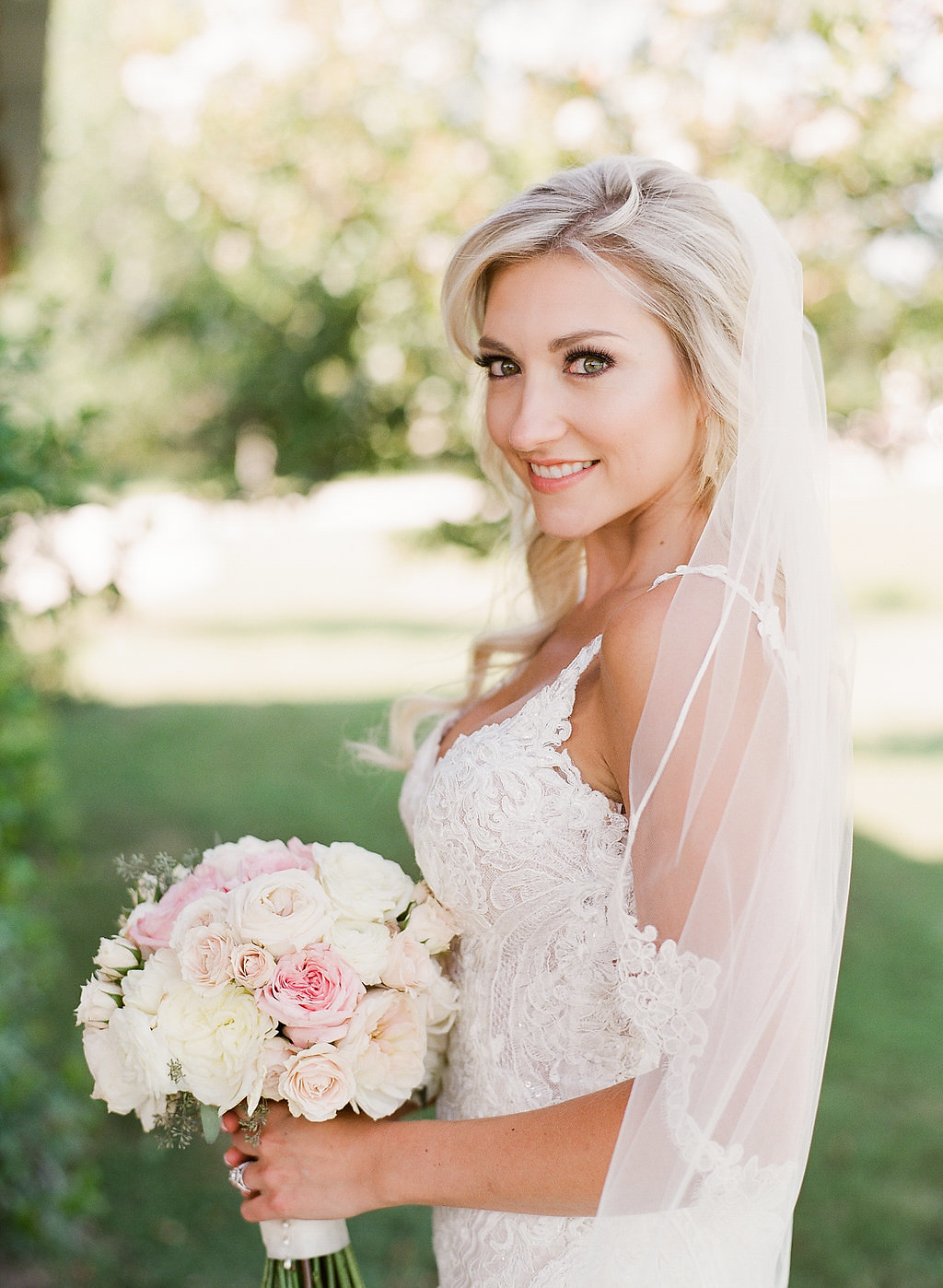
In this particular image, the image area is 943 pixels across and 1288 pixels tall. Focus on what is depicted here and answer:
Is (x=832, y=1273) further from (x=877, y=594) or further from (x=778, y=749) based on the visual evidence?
(x=877, y=594)

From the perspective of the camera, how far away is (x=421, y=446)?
4.72 meters

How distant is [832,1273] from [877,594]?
14.0m

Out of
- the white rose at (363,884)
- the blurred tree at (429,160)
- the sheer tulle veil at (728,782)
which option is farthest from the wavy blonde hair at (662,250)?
the blurred tree at (429,160)

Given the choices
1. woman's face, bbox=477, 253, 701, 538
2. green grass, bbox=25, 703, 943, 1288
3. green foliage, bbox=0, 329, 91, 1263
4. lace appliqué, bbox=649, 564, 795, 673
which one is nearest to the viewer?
lace appliqué, bbox=649, 564, 795, 673

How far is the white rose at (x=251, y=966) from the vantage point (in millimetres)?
1789

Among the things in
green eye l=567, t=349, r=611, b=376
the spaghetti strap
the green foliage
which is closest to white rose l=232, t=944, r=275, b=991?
the spaghetti strap

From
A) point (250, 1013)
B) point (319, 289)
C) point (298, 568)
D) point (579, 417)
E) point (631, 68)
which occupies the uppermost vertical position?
point (631, 68)

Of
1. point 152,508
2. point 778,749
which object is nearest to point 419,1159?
point 778,749

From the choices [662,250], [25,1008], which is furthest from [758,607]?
[25,1008]

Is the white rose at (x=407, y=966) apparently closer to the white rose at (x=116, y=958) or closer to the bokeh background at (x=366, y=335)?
the white rose at (x=116, y=958)

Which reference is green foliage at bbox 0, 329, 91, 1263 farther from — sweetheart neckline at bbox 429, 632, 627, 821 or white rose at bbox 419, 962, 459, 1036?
white rose at bbox 419, 962, 459, 1036

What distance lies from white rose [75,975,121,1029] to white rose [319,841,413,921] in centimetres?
37

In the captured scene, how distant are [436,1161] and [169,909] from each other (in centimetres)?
57

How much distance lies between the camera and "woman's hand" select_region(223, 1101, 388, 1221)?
6.07 ft
